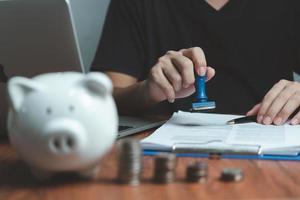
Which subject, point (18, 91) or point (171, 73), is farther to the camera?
point (171, 73)

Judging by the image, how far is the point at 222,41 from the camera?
132 centimetres

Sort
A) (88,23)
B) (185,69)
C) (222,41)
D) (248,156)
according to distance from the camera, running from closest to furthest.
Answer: (248,156) < (185,69) < (222,41) < (88,23)

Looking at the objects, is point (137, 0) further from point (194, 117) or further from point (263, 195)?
point (263, 195)

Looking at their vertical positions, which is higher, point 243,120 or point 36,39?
point 36,39

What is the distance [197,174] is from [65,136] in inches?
6.4

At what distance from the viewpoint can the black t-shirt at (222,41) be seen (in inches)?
52.2

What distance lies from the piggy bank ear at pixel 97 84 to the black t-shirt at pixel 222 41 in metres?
0.74

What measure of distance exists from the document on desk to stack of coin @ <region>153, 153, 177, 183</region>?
0.15m

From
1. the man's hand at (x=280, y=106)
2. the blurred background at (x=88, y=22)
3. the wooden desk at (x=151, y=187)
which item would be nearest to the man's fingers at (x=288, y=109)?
the man's hand at (x=280, y=106)

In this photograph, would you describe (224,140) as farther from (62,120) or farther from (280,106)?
(62,120)

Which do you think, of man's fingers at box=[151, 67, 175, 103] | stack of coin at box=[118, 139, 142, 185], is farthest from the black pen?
stack of coin at box=[118, 139, 142, 185]

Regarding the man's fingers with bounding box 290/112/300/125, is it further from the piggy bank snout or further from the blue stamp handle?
the piggy bank snout

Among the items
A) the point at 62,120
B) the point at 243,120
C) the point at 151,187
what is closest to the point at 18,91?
the point at 62,120

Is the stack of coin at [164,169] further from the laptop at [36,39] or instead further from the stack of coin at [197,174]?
the laptop at [36,39]
